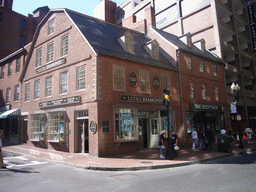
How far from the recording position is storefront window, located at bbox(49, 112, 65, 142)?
15397 millimetres

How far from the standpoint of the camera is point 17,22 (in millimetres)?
37625

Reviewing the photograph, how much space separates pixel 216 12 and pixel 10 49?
106 feet

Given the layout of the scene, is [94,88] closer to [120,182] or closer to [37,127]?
[120,182]

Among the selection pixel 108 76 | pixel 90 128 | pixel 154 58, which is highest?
pixel 154 58

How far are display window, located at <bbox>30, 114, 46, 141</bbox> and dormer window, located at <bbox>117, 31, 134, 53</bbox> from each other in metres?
8.94

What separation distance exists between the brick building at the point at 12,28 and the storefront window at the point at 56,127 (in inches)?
913

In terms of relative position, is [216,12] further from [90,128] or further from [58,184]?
[58,184]

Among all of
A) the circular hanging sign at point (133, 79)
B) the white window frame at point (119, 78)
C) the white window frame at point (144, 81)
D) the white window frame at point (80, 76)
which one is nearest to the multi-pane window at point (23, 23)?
the white window frame at point (80, 76)

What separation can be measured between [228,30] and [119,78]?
786 inches

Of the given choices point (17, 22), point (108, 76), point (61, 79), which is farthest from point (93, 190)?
point (17, 22)

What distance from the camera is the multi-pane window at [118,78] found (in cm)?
1414

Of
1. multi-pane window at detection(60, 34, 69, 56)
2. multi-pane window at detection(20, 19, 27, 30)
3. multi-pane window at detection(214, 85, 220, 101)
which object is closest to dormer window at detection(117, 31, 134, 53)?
multi-pane window at detection(60, 34, 69, 56)

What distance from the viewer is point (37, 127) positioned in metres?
17.9

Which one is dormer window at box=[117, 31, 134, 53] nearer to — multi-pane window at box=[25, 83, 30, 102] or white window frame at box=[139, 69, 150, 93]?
white window frame at box=[139, 69, 150, 93]
